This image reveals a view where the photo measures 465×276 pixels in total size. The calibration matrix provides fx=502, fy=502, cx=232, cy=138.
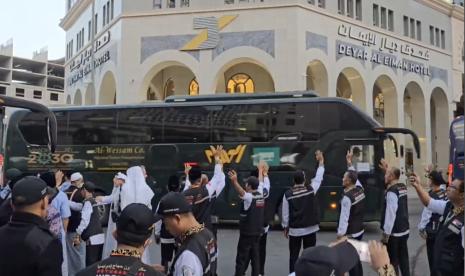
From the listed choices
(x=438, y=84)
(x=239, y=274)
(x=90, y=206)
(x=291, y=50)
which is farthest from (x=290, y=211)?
(x=438, y=84)

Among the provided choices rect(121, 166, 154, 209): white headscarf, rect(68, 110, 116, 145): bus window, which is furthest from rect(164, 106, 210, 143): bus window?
rect(121, 166, 154, 209): white headscarf

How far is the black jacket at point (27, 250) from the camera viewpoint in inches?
125

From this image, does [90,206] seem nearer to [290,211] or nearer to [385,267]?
[290,211]

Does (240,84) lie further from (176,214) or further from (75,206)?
(176,214)

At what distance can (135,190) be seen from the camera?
25.8ft

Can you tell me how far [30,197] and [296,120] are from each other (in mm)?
11982

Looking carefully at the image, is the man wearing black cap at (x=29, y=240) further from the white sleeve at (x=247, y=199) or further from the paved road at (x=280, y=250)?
the paved road at (x=280, y=250)

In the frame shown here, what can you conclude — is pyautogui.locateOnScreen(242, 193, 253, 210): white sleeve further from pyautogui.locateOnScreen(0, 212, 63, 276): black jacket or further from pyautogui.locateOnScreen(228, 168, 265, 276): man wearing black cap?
pyautogui.locateOnScreen(0, 212, 63, 276): black jacket

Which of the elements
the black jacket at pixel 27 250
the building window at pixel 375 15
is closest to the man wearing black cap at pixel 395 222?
the black jacket at pixel 27 250

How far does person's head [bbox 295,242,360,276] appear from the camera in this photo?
7.54ft

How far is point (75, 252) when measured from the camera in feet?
25.1

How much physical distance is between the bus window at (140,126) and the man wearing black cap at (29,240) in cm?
1220

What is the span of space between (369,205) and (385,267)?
1204 cm

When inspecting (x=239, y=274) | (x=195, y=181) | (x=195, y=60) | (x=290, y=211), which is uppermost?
(x=195, y=60)
